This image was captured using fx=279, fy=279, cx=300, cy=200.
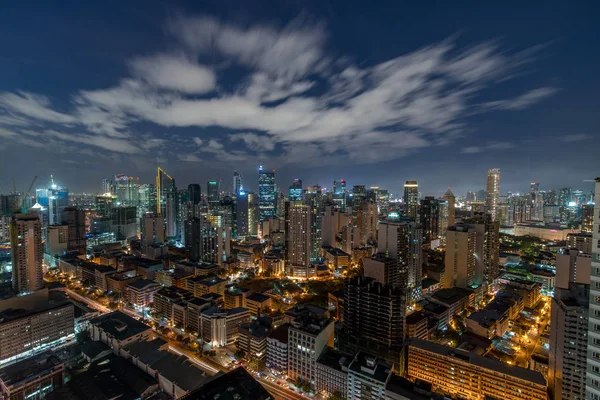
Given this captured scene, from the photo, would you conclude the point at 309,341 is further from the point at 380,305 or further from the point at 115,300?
the point at 115,300

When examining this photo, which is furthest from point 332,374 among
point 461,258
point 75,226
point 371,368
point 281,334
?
point 75,226

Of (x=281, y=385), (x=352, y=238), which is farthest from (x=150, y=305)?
(x=352, y=238)

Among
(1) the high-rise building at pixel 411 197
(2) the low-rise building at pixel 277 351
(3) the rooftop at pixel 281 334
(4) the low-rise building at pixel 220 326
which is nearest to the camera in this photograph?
(2) the low-rise building at pixel 277 351

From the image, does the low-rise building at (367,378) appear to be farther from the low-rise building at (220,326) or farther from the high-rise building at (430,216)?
the high-rise building at (430,216)

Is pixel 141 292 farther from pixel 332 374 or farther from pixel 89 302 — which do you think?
pixel 332 374

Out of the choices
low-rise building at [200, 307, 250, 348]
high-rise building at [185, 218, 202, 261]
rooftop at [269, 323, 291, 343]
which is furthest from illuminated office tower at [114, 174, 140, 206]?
rooftop at [269, 323, 291, 343]

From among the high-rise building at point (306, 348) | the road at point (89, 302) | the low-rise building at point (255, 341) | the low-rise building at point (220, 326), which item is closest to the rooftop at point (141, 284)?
the road at point (89, 302)
